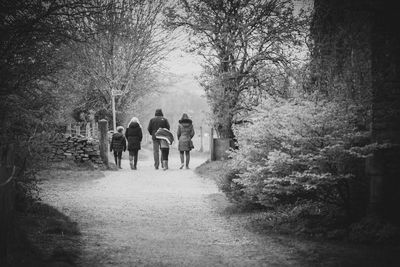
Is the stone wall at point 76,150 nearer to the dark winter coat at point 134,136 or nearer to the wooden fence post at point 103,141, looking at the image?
the wooden fence post at point 103,141

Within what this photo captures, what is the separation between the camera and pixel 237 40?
15.1 meters

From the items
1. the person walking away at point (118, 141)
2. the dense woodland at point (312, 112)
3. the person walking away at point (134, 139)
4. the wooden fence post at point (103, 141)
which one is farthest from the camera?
the person walking away at point (118, 141)

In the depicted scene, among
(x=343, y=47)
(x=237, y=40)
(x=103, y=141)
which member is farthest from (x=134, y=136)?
(x=343, y=47)

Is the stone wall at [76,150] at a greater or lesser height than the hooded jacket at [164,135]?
lesser

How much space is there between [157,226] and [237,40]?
943 cm

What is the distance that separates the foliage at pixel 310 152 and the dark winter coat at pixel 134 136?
9.99m

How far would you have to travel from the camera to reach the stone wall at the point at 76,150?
16250mm

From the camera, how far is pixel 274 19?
47.9 ft

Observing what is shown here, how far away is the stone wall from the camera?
53.3ft

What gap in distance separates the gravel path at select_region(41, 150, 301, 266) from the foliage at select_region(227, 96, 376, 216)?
3.49ft

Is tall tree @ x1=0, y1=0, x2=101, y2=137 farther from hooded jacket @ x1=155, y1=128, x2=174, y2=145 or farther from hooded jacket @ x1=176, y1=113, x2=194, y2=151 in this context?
hooded jacket @ x1=176, y1=113, x2=194, y2=151

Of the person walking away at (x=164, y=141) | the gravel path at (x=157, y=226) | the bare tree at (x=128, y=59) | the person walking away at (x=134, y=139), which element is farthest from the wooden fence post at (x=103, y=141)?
the bare tree at (x=128, y=59)

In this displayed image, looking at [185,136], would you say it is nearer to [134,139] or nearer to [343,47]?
[134,139]

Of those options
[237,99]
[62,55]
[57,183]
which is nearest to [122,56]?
[237,99]
